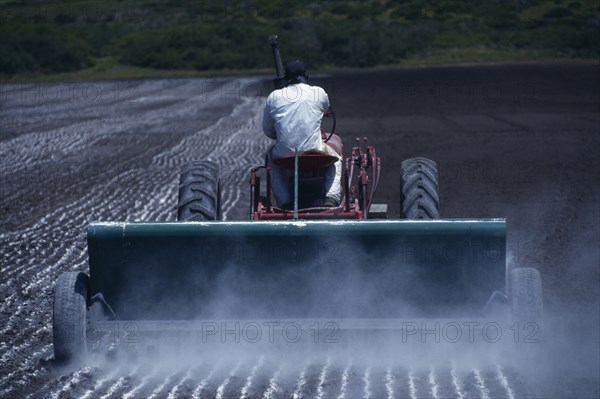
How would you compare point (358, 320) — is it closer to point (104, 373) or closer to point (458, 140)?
point (104, 373)

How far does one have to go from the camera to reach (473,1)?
208 ft

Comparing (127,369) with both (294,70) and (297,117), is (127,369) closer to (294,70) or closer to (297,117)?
(297,117)

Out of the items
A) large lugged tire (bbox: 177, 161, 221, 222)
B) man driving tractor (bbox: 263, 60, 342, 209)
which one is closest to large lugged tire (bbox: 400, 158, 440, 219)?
man driving tractor (bbox: 263, 60, 342, 209)

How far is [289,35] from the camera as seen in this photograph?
6197 centimetres

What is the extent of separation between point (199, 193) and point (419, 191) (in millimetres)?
1910

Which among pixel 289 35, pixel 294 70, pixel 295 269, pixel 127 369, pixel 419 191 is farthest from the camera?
pixel 289 35

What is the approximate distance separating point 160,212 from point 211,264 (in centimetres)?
674

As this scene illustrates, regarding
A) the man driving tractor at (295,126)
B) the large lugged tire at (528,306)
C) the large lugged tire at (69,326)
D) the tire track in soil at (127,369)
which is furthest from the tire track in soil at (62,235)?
the large lugged tire at (528,306)

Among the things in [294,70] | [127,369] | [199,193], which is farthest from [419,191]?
[127,369]

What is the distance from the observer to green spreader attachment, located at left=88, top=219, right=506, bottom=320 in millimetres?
8328

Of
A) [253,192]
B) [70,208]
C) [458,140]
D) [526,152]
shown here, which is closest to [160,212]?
[70,208]

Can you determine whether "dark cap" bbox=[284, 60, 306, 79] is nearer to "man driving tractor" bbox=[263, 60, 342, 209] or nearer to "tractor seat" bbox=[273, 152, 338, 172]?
"man driving tractor" bbox=[263, 60, 342, 209]

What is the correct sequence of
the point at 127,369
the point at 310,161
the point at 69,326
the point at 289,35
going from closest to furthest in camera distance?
1. the point at 69,326
2. the point at 127,369
3. the point at 310,161
4. the point at 289,35

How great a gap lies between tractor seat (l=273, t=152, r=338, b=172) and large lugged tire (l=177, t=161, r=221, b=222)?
101cm
